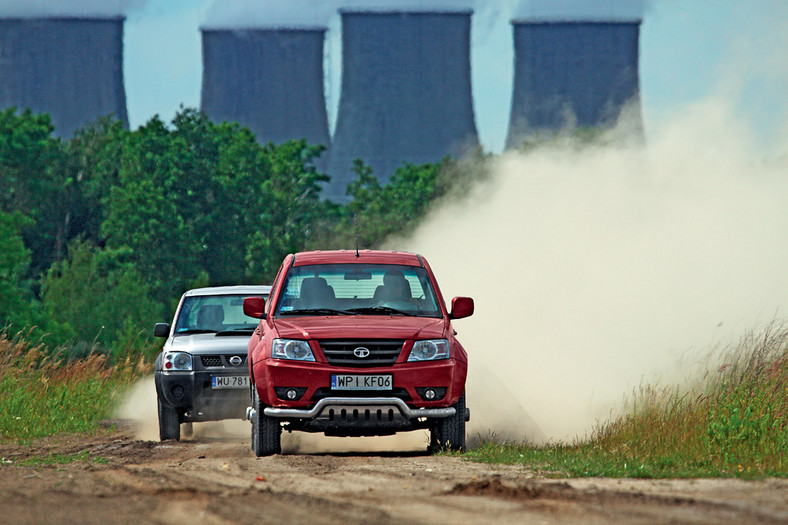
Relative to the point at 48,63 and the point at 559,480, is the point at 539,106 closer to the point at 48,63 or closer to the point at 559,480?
the point at 48,63

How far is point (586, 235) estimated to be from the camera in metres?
23.2

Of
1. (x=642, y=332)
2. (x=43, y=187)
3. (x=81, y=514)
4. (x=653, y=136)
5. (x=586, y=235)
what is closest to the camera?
(x=81, y=514)

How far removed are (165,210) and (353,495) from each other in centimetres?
5570

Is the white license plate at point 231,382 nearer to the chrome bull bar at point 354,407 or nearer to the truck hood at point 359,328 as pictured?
the truck hood at point 359,328

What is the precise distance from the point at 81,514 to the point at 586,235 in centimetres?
1691

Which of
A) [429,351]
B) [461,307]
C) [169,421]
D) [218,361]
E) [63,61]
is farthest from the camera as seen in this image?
[63,61]

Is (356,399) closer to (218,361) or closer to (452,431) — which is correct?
(452,431)

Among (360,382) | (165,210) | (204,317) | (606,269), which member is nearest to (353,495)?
(360,382)

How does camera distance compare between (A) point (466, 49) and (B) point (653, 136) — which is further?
(A) point (466, 49)

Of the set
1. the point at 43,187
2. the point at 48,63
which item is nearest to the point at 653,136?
the point at 48,63

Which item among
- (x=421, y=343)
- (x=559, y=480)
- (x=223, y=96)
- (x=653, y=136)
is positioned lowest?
(x=559, y=480)

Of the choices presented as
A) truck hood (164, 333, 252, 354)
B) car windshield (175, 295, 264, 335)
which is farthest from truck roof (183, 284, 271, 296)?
truck hood (164, 333, 252, 354)

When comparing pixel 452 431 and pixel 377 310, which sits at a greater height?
pixel 377 310

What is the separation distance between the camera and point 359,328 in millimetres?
10281
